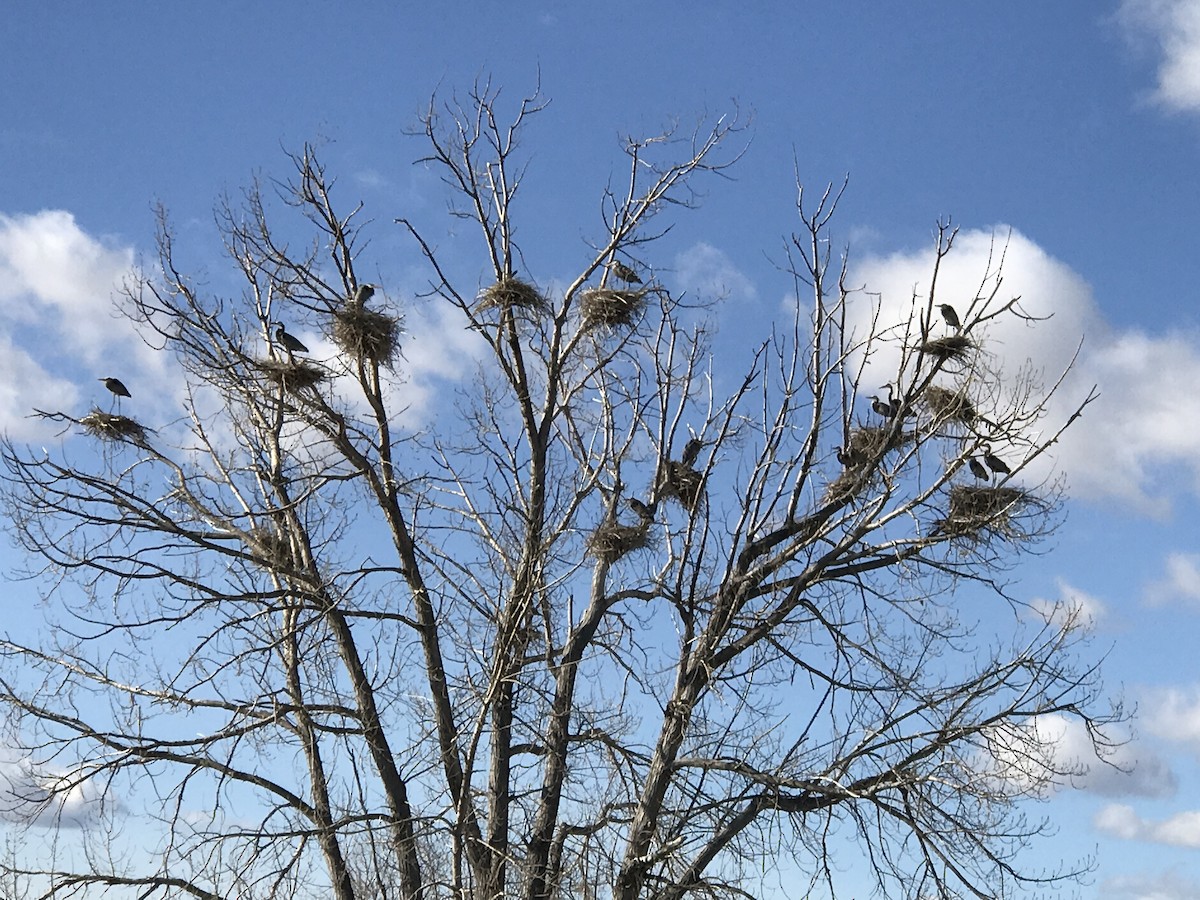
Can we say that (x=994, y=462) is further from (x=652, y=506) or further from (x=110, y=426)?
(x=110, y=426)

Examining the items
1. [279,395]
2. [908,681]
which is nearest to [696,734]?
[908,681]

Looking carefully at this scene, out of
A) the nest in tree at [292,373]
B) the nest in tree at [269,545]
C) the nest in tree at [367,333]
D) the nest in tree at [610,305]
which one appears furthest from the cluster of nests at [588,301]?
the nest in tree at [269,545]

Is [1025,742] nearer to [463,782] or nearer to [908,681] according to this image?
[908,681]

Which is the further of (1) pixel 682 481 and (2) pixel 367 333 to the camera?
(1) pixel 682 481

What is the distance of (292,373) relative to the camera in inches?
447

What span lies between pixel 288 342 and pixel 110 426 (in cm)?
180

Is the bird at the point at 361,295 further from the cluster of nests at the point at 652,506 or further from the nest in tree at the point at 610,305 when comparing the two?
the cluster of nests at the point at 652,506

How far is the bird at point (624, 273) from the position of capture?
39.2 feet

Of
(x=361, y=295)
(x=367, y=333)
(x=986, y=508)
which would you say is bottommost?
(x=986, y=508)

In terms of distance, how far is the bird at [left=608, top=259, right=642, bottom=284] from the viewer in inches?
471

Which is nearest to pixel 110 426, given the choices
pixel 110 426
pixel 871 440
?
pixel 110 426

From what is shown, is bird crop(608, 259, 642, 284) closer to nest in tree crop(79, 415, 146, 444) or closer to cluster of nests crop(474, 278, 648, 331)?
cluster of nests crop(474, 278, 648, 331)

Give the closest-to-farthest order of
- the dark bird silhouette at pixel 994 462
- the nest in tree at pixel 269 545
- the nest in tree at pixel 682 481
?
the dark bird silhouette at pixel 994 462, the nest in tree at pixel 682 481, the nest in tree at pixel 269 545

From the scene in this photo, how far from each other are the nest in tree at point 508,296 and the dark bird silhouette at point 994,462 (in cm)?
398
